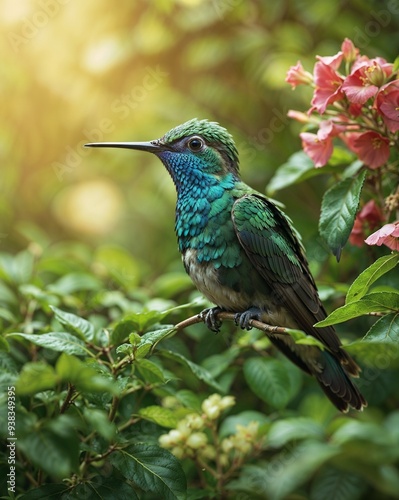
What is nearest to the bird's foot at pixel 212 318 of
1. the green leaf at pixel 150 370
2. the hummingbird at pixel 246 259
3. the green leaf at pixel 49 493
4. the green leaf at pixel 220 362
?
the hummingbird at pixel 246 259

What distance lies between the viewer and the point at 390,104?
2.19 meters

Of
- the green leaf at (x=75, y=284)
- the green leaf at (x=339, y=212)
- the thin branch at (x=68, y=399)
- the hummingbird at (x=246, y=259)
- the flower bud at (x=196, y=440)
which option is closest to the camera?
the thin branch at (x=68, y=399)

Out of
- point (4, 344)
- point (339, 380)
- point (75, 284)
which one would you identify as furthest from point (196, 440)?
point (75, 284)

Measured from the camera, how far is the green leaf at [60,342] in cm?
196

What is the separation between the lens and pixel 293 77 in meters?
2.49

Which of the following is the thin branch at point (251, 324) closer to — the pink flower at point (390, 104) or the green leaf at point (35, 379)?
the green leaf at point (35, 379)

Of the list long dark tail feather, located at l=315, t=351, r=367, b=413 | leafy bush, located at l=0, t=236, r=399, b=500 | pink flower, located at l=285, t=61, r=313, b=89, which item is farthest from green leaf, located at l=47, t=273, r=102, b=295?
pink flower, located at l=285, t=61, r=313, b=89

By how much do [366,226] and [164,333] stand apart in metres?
1.04

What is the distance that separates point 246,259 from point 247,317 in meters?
0.24

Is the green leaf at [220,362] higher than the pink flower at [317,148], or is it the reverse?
the pink flower at [317,148]

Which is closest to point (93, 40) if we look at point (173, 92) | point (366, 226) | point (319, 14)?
point (173, 92)

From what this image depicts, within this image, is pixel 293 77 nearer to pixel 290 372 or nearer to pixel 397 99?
pixel 397 99

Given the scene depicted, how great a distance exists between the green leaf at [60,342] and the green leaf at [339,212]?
927mm

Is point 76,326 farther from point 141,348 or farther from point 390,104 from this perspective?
point 390,104
